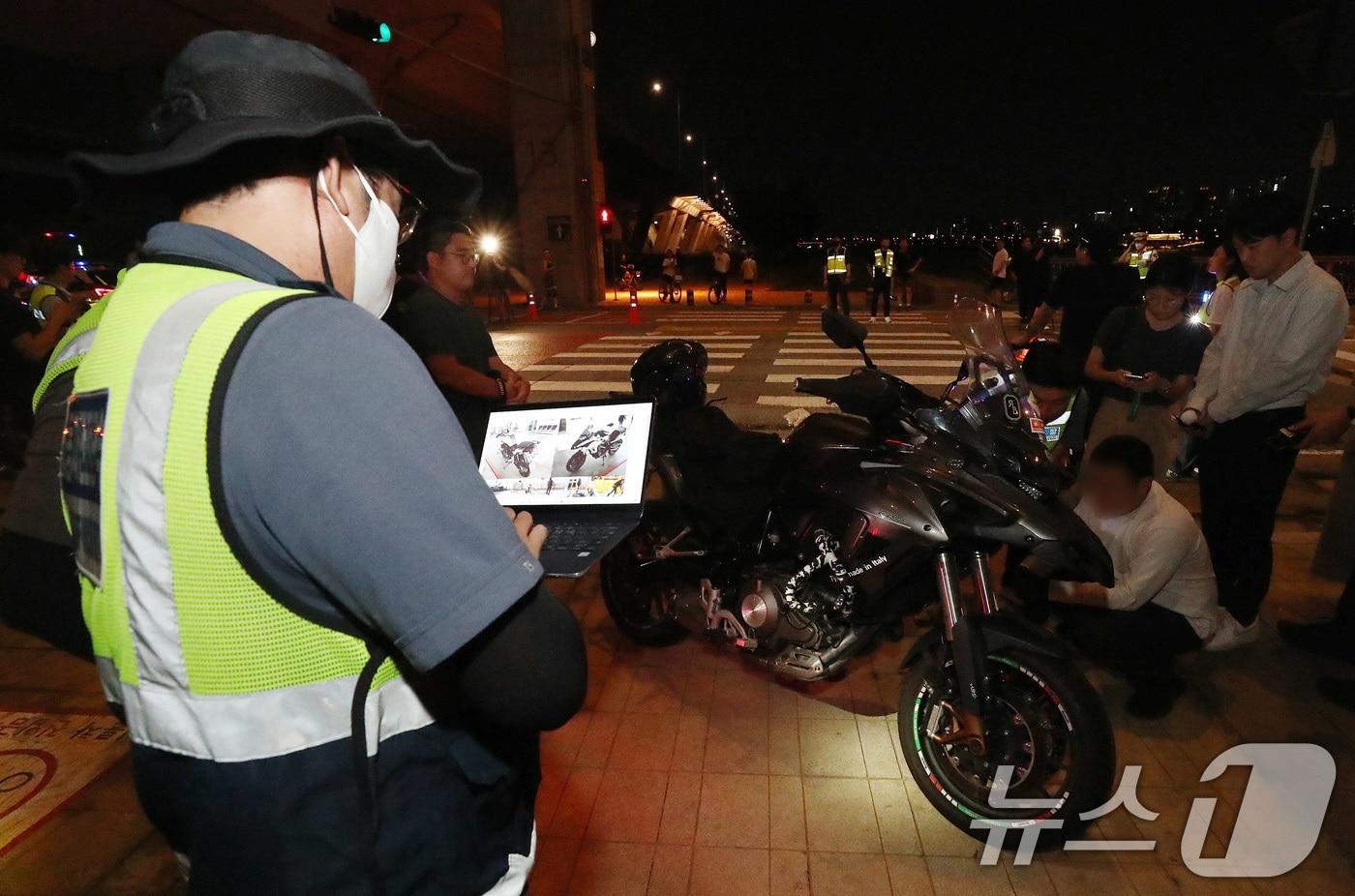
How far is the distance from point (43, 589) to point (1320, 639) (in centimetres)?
476

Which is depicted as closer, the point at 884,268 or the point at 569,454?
the point at 569,454

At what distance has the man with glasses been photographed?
3.46 m

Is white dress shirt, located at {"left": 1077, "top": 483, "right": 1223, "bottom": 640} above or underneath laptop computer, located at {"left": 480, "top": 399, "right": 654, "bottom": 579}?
underneath

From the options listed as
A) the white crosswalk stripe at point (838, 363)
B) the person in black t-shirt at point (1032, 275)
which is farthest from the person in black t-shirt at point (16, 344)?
the person in black t-shirt at point (1032, 275)

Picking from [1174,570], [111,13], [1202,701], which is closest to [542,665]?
[1174,570]

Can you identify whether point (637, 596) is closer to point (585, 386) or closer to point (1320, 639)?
point (1320, 639)

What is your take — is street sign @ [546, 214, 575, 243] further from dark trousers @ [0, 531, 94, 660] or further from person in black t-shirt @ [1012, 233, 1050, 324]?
dark trousers @ [0, 531, 94, 660]

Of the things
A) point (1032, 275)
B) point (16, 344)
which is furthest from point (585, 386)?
point (1032, 275)

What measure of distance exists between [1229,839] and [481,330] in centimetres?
359

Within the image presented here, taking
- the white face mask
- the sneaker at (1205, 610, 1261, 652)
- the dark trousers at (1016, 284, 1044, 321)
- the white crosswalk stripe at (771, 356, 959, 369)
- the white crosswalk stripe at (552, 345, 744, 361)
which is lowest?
the sneaker at (1205, 610, 1261, 652)

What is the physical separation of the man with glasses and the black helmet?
69 cm

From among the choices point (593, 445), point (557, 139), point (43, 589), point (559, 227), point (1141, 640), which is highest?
point (557, 139)

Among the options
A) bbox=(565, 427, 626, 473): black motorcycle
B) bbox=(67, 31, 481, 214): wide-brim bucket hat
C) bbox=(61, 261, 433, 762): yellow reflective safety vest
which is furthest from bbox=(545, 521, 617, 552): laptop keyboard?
bbox=(67, 31, 481, 214): wide-brim bucket hat

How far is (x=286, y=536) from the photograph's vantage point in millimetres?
811
